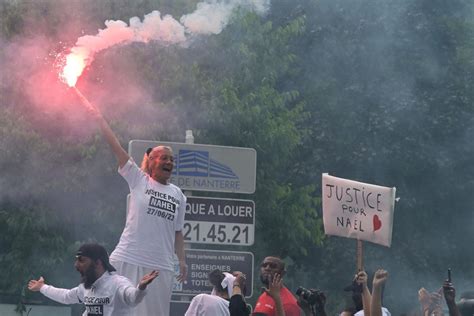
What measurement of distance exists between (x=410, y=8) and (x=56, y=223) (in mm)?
9907

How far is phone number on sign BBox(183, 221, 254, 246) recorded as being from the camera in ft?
45.6

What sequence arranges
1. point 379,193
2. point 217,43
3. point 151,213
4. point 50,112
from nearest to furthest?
point 151,213 → point 379,193 → point 217,43 → point 50,112

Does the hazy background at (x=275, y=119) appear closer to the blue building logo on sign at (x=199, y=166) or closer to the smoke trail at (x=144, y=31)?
the smoke trail at (x=144, y=31)

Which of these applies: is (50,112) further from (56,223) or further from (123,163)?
(123,163)

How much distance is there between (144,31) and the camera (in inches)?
505

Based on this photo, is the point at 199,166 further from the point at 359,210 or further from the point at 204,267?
the point at 359,210

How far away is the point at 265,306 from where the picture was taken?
10250 mm

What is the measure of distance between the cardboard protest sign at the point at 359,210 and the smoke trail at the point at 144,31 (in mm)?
2484

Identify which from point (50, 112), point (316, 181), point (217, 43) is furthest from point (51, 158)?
point (316, 181)

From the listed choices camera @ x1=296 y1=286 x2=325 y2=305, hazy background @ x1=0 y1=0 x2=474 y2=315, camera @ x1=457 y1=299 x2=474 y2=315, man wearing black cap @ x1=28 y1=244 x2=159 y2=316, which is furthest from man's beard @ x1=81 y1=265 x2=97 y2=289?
hazy background @ x1=0 y1=0 x2=474 y2=315

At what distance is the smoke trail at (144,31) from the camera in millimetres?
10938

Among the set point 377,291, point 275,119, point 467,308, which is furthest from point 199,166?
point 275,119

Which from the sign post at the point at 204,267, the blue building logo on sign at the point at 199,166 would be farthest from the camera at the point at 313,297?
the blue building logo on sign at the point at 199,166

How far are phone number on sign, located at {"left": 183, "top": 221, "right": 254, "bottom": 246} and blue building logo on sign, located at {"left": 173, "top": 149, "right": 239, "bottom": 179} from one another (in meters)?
0.57
